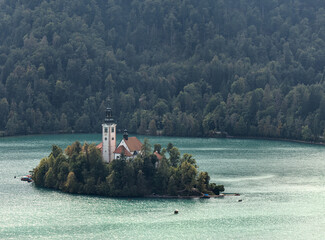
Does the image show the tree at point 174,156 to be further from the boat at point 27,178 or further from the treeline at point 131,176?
the boat at point 27,178

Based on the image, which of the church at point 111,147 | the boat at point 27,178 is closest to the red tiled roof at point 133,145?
the church at point 111,147

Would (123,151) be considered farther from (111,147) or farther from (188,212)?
(188,212)

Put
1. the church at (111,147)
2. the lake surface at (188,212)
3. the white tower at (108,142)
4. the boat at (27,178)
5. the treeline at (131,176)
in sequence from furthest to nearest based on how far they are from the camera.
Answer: the boat at (27,178) → the white tower at (108,142) → the church at (111,147) → the treeline at (131,176) → the lake surface at (188,212)

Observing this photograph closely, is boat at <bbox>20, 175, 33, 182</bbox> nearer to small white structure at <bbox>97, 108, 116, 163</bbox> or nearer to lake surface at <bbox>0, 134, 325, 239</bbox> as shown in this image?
lake surface at <bbox>0, 134, 325, 239</bbox>

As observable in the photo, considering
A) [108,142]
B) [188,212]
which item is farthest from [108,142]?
[188,212]

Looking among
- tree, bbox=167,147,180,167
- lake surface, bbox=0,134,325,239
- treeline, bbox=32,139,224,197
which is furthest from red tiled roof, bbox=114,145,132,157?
lake surface, bbox=0,134,325,239
